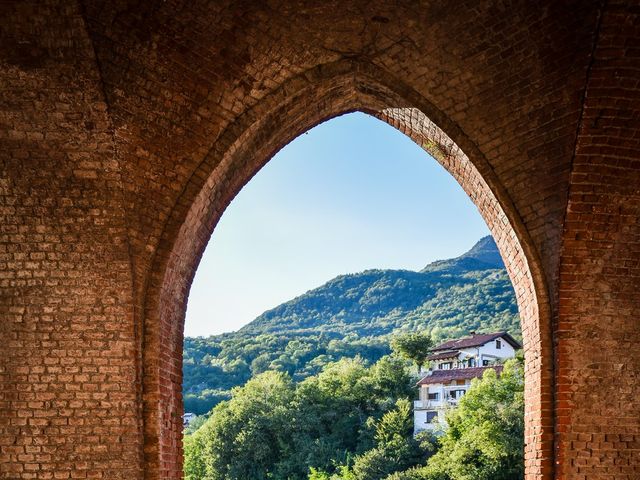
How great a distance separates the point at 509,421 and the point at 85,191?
140ft

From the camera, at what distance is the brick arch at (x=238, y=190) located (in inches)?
243

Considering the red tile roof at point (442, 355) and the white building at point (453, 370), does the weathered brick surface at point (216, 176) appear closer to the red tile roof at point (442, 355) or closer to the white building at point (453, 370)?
the white building at point (453, 370)

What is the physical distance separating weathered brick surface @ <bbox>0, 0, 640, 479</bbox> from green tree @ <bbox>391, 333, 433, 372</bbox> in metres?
71.3

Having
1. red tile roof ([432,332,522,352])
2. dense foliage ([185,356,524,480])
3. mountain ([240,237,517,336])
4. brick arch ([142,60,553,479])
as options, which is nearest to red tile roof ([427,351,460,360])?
red tile roof ([432,332,522,352])

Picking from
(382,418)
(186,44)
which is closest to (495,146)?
(186,44)

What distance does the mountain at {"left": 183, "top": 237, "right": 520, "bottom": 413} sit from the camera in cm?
8800

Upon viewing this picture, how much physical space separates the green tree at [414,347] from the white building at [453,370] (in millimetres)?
1518

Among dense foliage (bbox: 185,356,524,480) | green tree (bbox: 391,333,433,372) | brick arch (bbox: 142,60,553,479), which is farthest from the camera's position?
green tree (bbox: 391,333,433,372)

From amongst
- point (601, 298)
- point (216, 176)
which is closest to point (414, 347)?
point (601, 298)

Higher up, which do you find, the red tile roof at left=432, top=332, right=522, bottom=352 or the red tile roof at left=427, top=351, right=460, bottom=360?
the red tile roof at left=432, top=332, right=522, bottom=352

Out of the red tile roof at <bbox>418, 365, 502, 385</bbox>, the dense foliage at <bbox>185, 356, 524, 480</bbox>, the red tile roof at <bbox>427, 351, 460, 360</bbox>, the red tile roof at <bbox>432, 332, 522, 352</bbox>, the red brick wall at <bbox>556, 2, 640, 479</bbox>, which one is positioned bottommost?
the dense foliage at <bbox>185, 356, 524, 480</bbox>

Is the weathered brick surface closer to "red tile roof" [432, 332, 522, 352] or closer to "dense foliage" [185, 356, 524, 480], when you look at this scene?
"dense foliage" [185, 356, 524, 480]

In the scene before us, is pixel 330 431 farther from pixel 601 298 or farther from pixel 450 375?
pixel 601 298

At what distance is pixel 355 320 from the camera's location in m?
124
